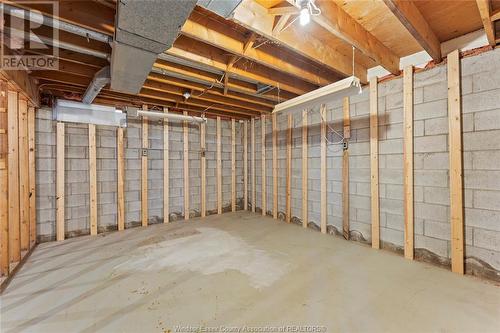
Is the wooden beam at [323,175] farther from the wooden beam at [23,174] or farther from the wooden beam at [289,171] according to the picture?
the wooden beam at [23,174]

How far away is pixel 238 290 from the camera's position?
194 cm

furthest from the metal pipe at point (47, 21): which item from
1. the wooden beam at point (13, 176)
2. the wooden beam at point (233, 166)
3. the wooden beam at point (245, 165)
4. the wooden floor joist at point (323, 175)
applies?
the wooden beam at point (245, 165)

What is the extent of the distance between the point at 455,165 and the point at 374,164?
78 cm

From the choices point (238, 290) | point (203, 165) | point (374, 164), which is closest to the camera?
point (238, 290)

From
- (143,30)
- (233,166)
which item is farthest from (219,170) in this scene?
(143,30)

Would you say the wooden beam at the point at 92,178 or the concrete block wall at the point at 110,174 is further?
the wooden beam at the point at 92,178

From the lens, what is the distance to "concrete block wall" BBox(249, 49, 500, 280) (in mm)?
2045

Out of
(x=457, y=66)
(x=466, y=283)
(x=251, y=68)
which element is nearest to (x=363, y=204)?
(x=466, y=283)

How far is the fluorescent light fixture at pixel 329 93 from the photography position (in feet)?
6.68

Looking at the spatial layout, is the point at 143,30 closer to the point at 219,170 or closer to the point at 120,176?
the point at 120,176

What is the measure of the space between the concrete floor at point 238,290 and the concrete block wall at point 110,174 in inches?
24.5

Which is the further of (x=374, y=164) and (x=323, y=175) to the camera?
(x=323, y=175)

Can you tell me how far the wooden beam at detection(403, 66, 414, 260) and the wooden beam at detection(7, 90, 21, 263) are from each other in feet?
13.7

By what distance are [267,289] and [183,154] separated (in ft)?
10.2
